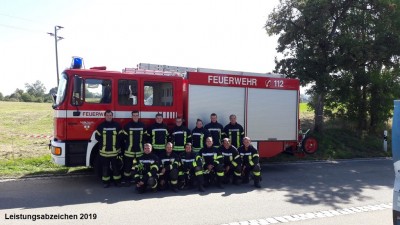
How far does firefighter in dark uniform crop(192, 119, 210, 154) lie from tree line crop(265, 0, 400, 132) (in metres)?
7.45

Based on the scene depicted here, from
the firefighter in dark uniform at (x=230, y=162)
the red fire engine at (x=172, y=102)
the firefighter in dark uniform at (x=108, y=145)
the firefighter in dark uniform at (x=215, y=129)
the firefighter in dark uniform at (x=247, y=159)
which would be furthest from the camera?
the firefighter in dark uniform at (x=215, y=129)

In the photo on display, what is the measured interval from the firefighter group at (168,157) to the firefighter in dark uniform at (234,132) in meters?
0.44

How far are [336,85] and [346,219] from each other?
11.0m

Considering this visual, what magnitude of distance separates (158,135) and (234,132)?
2.06 m

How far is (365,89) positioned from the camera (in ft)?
53.8

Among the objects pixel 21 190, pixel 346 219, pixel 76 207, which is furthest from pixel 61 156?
pixel 346 219

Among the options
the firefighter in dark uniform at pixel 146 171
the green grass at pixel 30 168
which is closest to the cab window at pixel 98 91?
the firefighter in dark uniform at pixel 146 171

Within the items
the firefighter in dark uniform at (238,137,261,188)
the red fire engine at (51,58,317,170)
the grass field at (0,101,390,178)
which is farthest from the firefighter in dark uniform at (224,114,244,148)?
the grass field at (0,101,390,178)

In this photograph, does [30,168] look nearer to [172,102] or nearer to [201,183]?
[172,102]

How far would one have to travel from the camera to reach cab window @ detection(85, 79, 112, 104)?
7.70 meters

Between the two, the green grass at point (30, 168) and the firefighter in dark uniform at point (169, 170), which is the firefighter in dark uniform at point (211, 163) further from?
the green grass at point (30, 168)

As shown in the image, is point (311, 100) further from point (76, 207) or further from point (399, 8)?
point (76, 207)

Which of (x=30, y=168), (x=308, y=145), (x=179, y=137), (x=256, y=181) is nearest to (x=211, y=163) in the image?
(x=179, y=137)

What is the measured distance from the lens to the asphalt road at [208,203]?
530 cm
